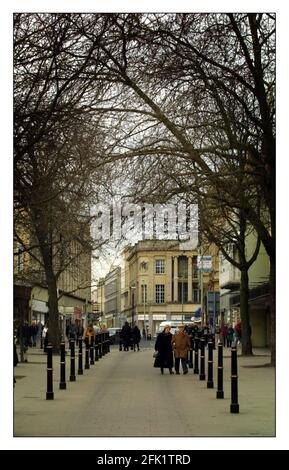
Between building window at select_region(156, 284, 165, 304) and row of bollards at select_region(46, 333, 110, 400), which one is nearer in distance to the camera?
row of bollards at select_region(46, 333, 110, 400)

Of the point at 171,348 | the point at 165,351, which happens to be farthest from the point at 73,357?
the point at 171,348

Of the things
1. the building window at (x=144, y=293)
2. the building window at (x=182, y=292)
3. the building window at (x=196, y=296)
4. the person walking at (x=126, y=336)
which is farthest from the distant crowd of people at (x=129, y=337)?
the building window at (x=196, y=296)

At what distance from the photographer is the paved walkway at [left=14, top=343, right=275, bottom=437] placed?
14.6 m

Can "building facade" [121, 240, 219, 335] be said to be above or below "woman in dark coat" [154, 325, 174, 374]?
above

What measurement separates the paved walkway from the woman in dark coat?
1233 millimetres

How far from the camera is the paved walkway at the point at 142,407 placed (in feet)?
47.8

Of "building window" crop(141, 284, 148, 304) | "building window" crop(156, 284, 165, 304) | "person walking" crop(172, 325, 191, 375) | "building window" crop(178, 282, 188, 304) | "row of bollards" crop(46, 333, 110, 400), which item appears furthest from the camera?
"building window" crop(178, 282, 188, 304)

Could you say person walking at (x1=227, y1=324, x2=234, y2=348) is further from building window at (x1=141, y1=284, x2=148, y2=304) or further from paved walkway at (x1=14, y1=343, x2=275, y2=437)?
paved walkway at (x1=14, y1=343, x2=275, y2=437)

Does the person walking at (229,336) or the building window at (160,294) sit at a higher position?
the building window at (160,294)

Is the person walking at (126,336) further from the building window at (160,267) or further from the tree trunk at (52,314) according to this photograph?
the tree trunk at (52,314)

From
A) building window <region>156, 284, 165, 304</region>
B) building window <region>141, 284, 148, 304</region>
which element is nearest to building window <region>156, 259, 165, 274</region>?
building window <region>156, 284, 165, 304</region>

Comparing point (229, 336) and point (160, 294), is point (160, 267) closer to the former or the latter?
point (229, 336)

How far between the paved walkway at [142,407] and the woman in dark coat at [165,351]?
123cm
